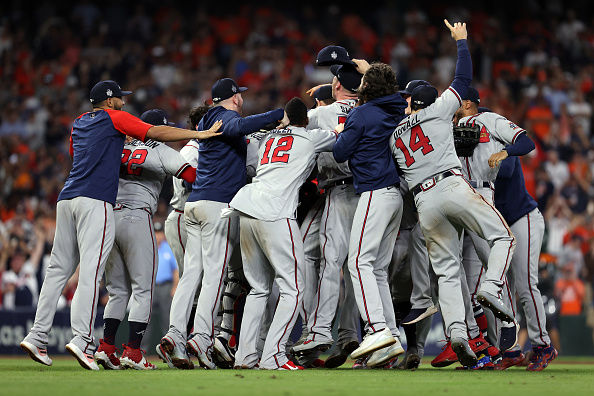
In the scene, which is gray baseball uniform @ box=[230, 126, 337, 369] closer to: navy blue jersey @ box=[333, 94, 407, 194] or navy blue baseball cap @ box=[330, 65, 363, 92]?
navy blue jersey @ box=[333, 94, 407, 194]

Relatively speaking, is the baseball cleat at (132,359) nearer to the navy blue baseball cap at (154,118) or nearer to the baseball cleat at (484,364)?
the navy blue baseball cap at (154,118)

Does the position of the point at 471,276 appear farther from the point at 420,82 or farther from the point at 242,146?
the point at 242,146

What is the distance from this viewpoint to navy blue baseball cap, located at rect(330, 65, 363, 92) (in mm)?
8031

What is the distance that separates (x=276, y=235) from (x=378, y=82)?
1.69 meters

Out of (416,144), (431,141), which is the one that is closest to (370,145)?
(416,144)

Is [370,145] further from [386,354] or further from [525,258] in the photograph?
[525,258]

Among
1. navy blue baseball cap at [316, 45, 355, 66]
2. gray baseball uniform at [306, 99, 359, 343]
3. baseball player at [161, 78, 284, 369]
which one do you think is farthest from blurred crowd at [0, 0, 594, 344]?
gray baseball uniform at [306, 99, 359, 343]

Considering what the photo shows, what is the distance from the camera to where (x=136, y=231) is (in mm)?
7637

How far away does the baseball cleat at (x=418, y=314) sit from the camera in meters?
7.70

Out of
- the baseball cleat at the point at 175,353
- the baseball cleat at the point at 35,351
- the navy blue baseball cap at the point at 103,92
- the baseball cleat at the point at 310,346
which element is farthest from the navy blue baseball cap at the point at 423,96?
the baseball cleat at the point at 35,351

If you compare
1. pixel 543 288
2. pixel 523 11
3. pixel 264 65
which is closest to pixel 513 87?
pixel 523 11

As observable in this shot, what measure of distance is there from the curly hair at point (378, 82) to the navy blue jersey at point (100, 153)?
2.05 meters

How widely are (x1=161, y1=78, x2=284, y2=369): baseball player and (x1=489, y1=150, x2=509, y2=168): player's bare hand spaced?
6.66 ft

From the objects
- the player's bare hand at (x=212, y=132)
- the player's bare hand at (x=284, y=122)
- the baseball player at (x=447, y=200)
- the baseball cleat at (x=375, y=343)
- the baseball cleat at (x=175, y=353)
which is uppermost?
the player's bare hand at (x=284, y=122)
